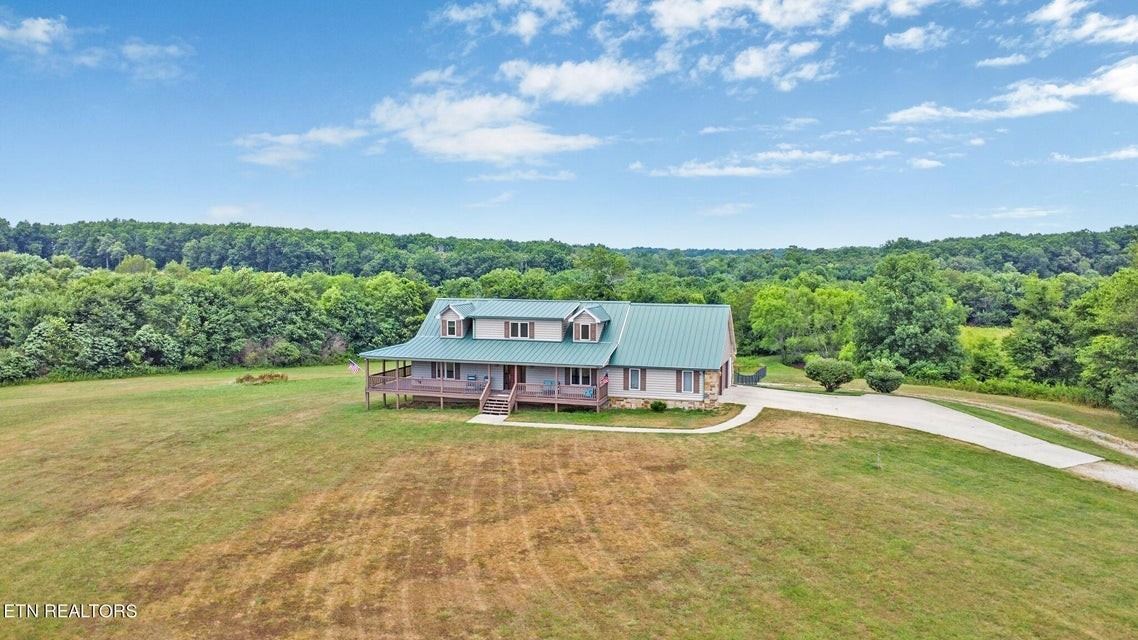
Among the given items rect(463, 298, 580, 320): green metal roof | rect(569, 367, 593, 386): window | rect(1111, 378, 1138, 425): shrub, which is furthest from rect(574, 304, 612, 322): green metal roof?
rect(1111, 378, 1138, 425): shrub

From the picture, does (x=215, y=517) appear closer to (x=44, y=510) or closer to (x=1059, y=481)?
(x=44, y=510)

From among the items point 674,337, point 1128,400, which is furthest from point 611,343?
point 1128,400

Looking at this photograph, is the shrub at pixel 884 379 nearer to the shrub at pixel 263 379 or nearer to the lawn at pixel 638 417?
the lawn at pixel 638 417

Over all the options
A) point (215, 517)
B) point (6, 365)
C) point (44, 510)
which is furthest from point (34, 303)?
point (215, 517)

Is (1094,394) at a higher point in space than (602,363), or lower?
lower

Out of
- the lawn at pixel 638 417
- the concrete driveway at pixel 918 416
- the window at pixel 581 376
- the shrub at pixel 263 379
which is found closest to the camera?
the concrete driveway at pixel 918 416

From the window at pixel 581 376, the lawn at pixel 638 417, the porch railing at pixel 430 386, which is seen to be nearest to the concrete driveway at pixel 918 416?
the lawn at pixel 638 417
